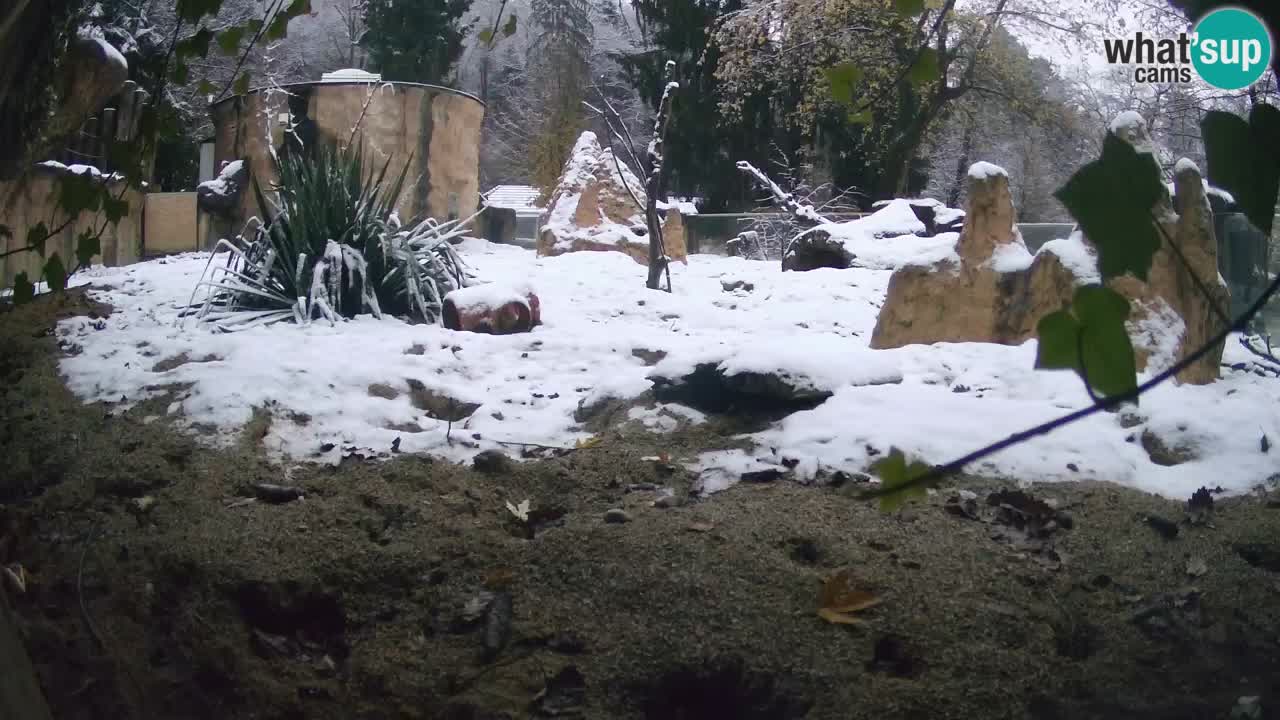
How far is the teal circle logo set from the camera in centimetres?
72

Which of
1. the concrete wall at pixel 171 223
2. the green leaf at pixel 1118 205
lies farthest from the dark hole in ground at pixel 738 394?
the concrete wall at pixel 171 223

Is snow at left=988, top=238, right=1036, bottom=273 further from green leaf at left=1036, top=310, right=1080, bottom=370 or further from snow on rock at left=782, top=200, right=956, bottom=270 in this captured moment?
green leaf at left=1036, top=310, right=1080, bottom=370

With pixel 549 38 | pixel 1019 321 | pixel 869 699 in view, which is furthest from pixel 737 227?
pixel 869 699

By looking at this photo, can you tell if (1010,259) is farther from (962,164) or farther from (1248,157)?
(1248,157)

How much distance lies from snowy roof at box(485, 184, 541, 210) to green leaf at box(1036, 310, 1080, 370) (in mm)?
14924

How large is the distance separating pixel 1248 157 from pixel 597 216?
9.14m

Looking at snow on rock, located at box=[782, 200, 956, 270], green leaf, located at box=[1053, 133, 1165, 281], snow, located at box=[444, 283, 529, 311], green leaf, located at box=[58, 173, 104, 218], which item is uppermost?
green leaf, located at box=[1053, 133, 1165, 281]

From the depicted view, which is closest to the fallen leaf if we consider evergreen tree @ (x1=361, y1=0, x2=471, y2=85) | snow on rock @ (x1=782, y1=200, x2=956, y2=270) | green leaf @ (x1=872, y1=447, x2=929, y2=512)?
green leaf @ (x1=872, y1=447, x2=929, y2=512)

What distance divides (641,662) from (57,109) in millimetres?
3391

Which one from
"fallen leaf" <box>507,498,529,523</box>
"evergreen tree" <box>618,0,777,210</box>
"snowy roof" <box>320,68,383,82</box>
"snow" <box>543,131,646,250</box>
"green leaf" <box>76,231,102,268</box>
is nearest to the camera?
"green leaf" <box>76,231,102,268</box>

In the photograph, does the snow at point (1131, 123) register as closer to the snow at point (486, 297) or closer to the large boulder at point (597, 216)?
the snow at point (486, 297)

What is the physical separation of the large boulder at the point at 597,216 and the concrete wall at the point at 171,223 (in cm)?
343

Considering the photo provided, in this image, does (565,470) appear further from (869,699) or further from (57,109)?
(57,109)

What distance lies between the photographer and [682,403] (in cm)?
308
